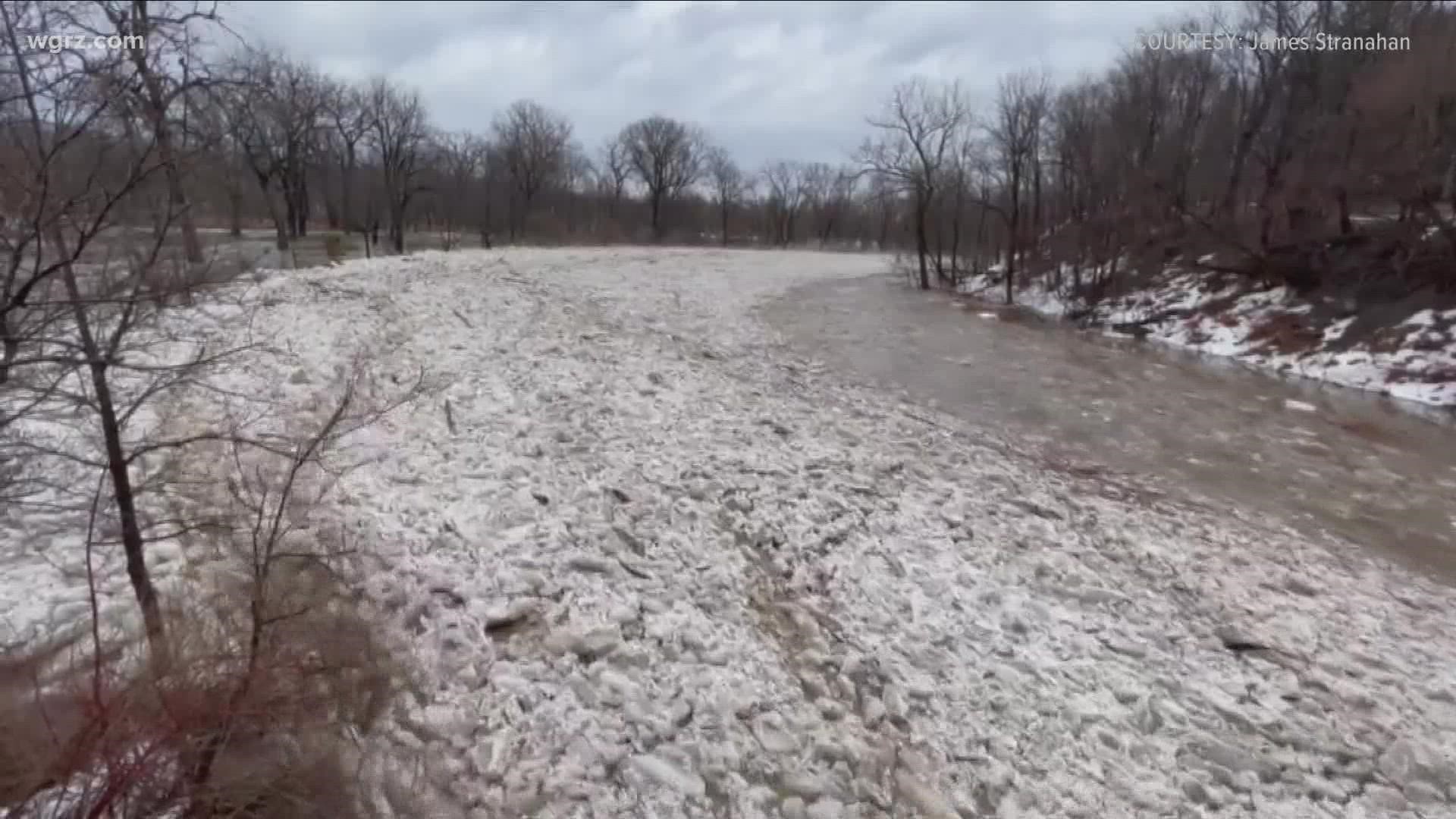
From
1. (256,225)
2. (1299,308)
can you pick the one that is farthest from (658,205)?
(1299,308)

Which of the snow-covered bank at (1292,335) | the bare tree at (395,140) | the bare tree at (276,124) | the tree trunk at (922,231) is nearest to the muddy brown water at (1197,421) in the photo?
the snow-covered bank at (1292,335)

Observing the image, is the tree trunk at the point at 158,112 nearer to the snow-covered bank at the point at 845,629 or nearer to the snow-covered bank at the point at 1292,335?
the snow-covered bank at the point at 845,629

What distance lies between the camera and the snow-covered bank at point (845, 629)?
12.3ft

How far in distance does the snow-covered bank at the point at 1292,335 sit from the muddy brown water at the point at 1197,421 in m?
0.83

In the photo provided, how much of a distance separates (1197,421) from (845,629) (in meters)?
9.39

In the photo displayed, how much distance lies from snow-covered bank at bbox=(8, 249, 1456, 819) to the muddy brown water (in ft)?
4.04

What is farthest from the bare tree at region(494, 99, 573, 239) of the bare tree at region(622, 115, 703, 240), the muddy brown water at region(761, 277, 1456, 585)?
the muddy brown water at region(761, 277, 1456, 585)

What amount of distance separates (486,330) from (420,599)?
7945mm

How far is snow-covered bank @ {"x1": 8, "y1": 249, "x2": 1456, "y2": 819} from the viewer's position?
12.3ft

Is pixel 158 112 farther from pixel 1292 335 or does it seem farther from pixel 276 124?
pixel 1292 335

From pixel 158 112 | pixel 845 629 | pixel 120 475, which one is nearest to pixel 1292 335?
pixel 845 629

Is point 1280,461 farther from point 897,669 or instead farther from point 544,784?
point 544,784

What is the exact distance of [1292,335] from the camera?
17.7 metres

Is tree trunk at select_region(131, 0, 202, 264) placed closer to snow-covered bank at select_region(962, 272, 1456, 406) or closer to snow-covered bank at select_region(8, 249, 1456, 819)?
snow-covered bank at select_region(8, 249, 1456, 819)
